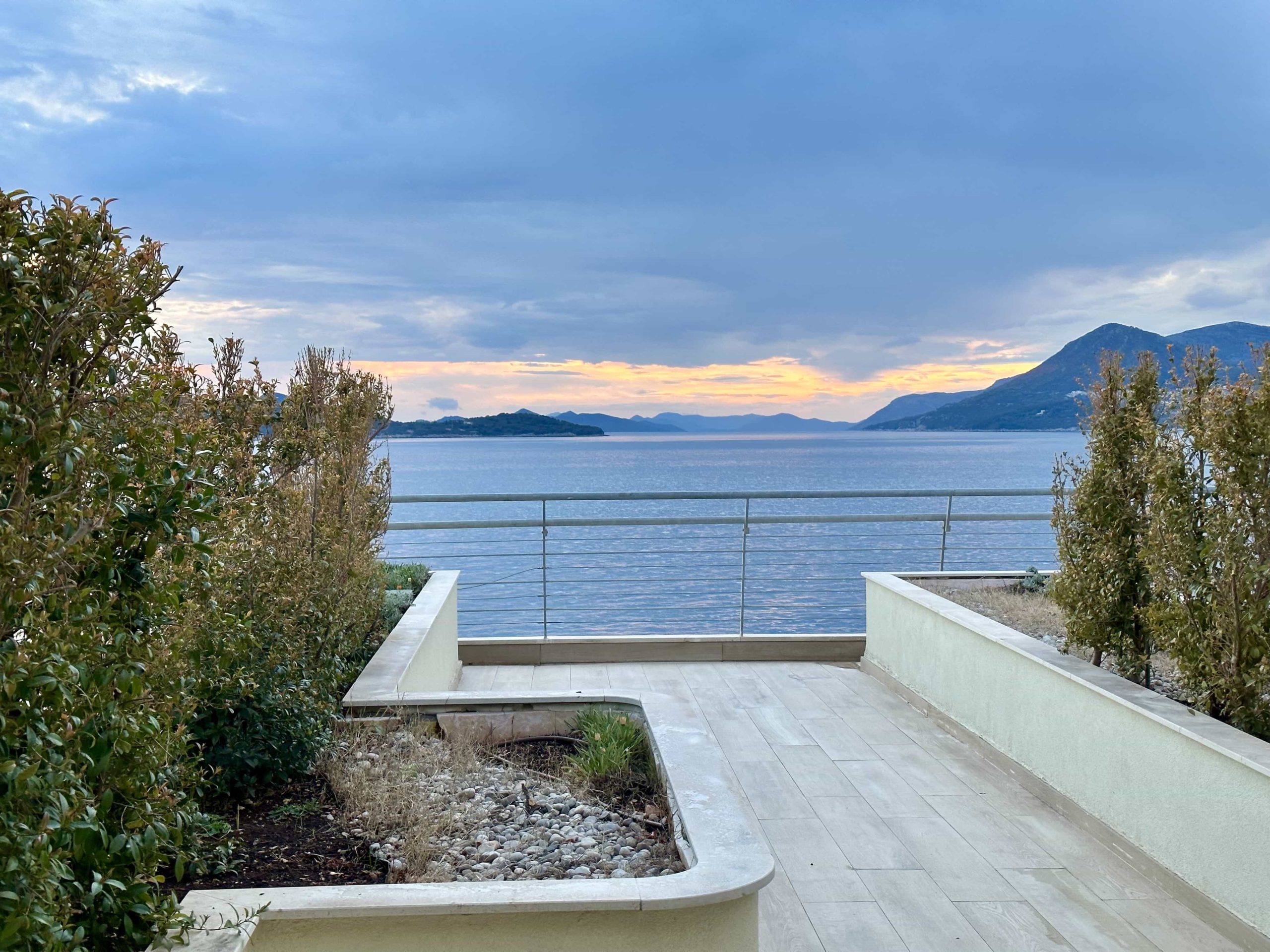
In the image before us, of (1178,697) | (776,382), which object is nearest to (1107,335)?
(776,382)

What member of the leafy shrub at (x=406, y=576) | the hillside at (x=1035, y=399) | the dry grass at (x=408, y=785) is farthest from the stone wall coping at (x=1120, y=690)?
the hillside at (x=1035, y=399)

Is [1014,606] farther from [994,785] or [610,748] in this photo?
[610,748]

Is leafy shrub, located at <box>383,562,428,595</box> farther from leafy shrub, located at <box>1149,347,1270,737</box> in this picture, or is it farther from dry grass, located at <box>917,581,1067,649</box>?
leafy shrub, located at <box>1149,347,1270,737</box>

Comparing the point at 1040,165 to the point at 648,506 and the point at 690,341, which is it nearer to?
the point at 690,341

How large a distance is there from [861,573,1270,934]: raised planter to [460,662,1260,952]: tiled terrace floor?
14 centimetres

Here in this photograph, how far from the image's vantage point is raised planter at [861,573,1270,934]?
257cm

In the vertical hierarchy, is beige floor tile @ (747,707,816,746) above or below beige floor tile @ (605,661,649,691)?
above

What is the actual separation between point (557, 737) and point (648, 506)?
35764mm

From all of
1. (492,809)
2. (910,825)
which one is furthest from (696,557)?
(492,809)

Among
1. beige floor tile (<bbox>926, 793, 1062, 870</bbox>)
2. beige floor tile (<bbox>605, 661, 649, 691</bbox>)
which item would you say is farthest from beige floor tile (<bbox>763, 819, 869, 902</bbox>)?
beige floor tile (<bbox>605, 661, 649, 691</bbox>)

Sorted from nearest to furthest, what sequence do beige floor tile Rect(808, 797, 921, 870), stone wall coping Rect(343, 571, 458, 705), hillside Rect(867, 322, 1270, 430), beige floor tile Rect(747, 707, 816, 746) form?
beige floor tile Rect(808, 797, 921, 870), stone wall coping Rect(343, 571, 458, 705), beige floor tile Rect(747, 707, 816, 746), hillside Rect(867, 322, 1270, 430)

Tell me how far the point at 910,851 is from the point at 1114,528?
5.47 feet

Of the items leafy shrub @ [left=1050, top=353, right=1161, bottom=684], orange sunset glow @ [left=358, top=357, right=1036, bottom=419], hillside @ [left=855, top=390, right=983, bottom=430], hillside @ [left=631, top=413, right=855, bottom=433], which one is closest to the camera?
leafy shrub @ [left=1050, top=353, right=1161, bottom=684]

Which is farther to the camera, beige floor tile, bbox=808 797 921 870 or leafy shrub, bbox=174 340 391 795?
beige floor tile, bbox=808 797 921 870
